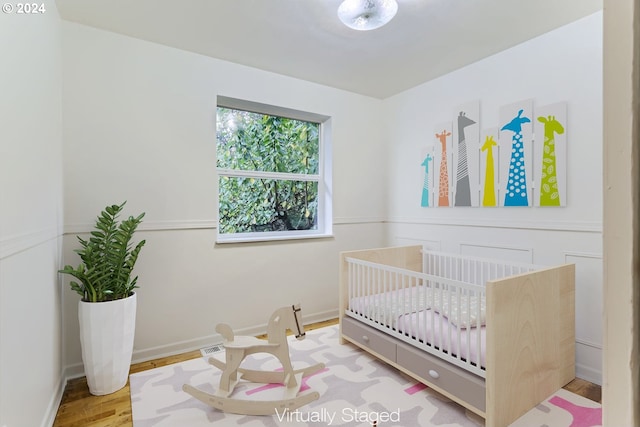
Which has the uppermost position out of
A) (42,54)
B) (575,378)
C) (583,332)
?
(42,54)

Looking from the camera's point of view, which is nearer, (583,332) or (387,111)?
(583,332)

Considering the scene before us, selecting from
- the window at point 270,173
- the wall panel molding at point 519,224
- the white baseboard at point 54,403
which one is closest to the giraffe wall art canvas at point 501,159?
the wall panel molding at point 519,224

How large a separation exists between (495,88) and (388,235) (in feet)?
5.58

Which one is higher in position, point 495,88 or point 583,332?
point 495,88

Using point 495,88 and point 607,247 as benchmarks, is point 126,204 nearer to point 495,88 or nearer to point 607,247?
point 607,247

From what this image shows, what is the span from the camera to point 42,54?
164cm

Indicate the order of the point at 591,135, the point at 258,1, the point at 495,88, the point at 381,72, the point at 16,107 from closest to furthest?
the point at 16,107 < the point at 258,1 < the point at 591,135 < the point at 495,88 < the point at 381,72

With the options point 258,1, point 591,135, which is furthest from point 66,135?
point 591,135

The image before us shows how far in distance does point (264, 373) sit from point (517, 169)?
7.26 feet

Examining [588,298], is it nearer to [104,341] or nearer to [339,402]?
[339,402]

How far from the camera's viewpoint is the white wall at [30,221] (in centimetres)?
117

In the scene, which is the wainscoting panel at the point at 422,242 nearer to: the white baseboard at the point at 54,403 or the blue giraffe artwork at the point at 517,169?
the blue giraffe artwork at the point at 517,169

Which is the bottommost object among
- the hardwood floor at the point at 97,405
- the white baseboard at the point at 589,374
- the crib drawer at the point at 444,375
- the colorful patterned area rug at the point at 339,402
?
the hardwood floor at the point at 97,405

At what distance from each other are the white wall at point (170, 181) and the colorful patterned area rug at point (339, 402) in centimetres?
47
